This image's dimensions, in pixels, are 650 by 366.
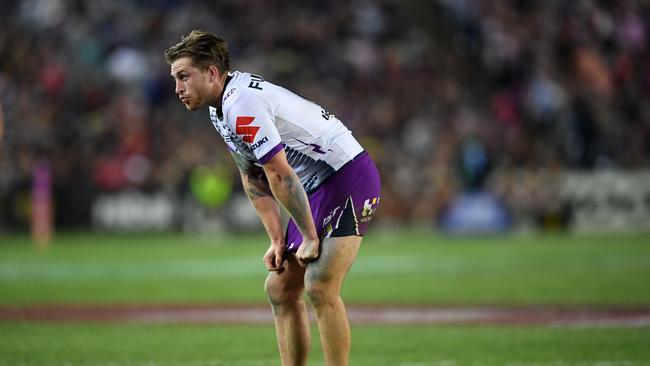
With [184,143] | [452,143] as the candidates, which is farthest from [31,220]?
[452,143]

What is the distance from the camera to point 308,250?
22.3 feet

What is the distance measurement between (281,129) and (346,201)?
60 centimetres

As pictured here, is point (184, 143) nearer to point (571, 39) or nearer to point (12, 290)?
point (571, 39)

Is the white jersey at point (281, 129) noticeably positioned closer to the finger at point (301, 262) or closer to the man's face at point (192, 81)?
the man's face at point (192, 81)

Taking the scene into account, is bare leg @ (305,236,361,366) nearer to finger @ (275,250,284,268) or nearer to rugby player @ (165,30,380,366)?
rugby player @ (165,30,380,366)

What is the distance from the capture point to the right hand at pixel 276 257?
7.11m

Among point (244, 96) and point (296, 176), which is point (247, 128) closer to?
point (244, 96)

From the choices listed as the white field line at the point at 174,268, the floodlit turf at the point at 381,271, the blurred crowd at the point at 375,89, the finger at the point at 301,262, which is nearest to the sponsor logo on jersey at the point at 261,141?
the finger at the point at 301,262

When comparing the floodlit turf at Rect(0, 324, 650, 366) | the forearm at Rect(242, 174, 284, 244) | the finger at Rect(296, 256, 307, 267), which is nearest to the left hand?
the finger at Rect(296, 256, 307, 267)

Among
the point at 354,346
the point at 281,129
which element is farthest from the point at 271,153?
the point at 354,346

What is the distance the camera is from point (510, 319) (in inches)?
477

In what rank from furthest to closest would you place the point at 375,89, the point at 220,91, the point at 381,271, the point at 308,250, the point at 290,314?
the point at 375,89, the point at 381,271, the point at 290,314, the point at 220,91, the point at 308,250

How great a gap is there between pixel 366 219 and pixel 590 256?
43.0ft

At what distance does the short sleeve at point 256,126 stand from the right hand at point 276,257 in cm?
70
